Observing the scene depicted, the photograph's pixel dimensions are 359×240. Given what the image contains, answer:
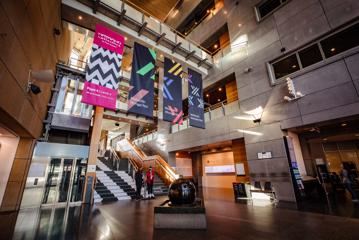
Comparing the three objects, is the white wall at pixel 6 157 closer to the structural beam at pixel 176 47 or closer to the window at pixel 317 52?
the structural beam at pixel 176 47

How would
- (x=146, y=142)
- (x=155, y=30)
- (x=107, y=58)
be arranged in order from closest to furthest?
(x=107, y=58), (x=155, y=30), (x=146, y=142)

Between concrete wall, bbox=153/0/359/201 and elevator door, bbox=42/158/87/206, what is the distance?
8.29 m

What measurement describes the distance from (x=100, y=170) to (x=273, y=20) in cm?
1485

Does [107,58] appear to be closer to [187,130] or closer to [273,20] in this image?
[187,130]

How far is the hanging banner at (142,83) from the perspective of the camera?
24.4 feet

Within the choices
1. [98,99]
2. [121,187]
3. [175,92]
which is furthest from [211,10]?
[121,187]

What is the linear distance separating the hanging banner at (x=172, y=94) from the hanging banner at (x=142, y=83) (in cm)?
96

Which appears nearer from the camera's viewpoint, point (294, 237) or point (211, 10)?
point (294, 237)

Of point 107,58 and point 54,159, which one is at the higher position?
point 107,58

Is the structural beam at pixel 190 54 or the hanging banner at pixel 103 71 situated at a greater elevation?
the structural beam at pixel 190 54

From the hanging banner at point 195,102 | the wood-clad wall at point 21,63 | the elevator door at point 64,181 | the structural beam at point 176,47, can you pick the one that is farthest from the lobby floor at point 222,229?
the structural beam at point 176,47

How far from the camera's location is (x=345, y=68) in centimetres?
669

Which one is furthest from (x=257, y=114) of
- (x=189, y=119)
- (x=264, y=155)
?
(x=189, y=119)

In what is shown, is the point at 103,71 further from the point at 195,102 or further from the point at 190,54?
the point at 190,54
